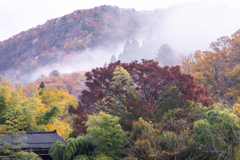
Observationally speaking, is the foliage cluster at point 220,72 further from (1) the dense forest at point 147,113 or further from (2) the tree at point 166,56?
(2) the tree at point 166,56

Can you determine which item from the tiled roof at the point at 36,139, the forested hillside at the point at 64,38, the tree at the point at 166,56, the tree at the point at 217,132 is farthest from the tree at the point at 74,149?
the forested hillside at the point at 64,38

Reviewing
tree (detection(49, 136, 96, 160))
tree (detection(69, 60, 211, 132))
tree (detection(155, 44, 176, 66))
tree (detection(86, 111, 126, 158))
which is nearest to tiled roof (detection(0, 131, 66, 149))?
tree (detection(49, 136, 96, 160))

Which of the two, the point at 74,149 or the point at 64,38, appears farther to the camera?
the point at 64,38

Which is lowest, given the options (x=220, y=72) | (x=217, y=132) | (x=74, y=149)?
(x=217, y=132)

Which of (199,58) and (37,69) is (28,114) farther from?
(37,69)

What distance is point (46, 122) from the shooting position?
59.9 feet

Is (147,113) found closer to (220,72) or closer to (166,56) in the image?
(220,72)

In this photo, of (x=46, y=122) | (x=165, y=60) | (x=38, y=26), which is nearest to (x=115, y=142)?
(x=46, y=122)

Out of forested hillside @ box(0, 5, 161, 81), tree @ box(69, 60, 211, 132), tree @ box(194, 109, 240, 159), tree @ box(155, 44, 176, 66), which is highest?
forested hillside @ box(0, 5, 161, 81)

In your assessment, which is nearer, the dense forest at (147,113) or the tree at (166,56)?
the dense forest at (147,113)

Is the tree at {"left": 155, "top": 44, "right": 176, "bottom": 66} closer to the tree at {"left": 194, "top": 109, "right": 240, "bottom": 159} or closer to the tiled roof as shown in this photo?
the tiled roof

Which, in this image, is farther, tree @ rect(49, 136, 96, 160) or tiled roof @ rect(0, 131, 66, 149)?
tiled roof @ rect(0, 131, 66, 149)

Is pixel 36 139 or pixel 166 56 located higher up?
pixel 166 56

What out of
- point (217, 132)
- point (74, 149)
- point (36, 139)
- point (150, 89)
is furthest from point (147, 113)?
point (36, 139)
